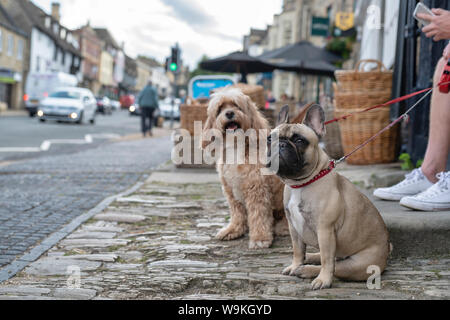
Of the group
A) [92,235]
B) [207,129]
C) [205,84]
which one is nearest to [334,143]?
[205,84]

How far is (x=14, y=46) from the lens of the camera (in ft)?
144

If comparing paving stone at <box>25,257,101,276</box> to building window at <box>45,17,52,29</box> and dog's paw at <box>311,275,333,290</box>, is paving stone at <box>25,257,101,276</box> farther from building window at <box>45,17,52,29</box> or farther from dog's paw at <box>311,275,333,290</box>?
building window at <box>45,17,52,29</box>

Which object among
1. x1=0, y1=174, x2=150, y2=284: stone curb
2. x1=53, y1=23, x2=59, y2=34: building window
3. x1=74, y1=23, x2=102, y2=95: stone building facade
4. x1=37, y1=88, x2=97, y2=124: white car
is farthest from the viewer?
x1=74, y1=23, x2=102, y2=95: stone building facade

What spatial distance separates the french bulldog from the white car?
21.1m

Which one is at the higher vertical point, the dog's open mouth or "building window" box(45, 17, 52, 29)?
"building window" box(45, 17, 52, 29)

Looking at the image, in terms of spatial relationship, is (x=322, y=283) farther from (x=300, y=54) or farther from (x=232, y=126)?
(x=300, y=54)

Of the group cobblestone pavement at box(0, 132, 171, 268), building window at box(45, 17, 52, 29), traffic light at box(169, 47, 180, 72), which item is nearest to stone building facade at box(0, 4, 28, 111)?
building window at box(45, 17, 52, 29)

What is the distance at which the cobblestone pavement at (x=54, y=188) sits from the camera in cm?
441

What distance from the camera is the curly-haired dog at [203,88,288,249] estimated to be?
4.00 m

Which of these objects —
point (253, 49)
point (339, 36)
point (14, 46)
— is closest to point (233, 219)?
point (339, 36)

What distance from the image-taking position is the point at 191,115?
8.20 m

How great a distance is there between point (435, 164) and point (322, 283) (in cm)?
164

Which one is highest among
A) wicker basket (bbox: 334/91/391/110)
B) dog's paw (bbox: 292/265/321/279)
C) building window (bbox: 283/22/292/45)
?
building window (bbox: 283/22/292/45)
